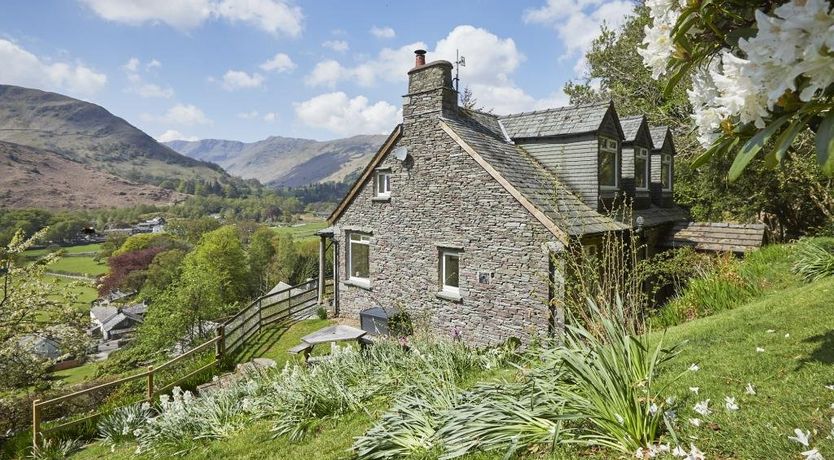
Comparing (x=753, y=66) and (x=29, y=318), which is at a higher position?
(x=753, y=66)

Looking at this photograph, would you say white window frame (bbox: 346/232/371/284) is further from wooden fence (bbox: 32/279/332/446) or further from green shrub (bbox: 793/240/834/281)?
green shrub (bbox: 793/240/834/281)

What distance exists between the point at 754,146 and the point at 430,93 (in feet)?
38.5

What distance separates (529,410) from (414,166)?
1053cm

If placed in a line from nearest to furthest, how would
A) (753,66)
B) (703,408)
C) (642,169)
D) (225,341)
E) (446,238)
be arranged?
(753,66) → (703,408) → (446,238) → (225,341) → (642,169)

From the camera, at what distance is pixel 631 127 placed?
45.6 ft

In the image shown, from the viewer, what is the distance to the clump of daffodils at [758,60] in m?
1.40

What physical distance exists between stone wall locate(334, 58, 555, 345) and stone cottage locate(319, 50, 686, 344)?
0.10ft

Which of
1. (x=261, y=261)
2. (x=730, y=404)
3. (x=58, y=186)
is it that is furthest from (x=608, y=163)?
(x=58, y=186)

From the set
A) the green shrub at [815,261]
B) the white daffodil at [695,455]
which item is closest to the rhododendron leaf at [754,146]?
the white daffodil at [695,455]

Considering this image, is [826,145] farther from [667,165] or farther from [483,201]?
[667,165]

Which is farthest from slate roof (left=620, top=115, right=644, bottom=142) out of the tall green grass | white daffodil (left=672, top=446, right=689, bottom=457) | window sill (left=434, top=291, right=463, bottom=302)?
white daffodil (left=672, top=446, right=689, bottom=457)

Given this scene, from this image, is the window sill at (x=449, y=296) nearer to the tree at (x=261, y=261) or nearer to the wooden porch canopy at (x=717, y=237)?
the wooden porch canopy at (x=717, y=237)

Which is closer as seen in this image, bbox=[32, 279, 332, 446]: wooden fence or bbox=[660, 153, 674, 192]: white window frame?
bbox=[32, 279, 332, 446]: wooden fence

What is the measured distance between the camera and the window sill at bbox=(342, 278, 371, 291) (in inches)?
596
